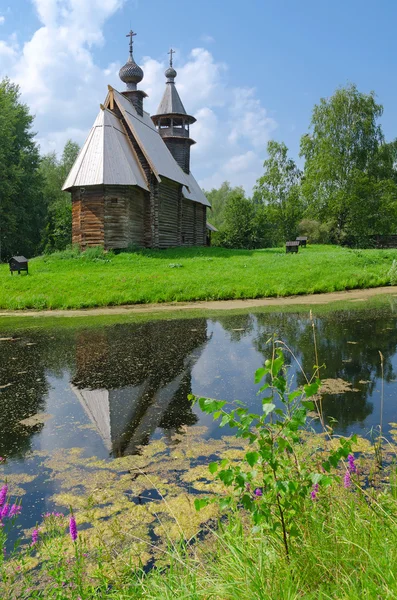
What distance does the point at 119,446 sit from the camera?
3.97m

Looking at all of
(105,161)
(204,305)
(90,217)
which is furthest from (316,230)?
(204,305)

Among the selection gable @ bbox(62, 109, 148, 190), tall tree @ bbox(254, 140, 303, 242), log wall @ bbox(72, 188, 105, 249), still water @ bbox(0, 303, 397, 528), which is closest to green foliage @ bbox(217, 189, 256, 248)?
tall tree @ bbox(254, 140, 303, 242)

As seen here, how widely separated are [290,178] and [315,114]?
5.86 metres

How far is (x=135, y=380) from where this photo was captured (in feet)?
19.8

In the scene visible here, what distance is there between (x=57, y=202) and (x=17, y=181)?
992cm

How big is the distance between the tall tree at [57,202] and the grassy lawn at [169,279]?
564 inches

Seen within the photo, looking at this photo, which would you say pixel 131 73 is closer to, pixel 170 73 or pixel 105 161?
pixel 170 73

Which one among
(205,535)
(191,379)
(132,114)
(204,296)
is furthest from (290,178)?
(205,535)

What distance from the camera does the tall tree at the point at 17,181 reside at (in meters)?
34.1

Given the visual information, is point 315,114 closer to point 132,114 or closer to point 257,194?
point 257,194

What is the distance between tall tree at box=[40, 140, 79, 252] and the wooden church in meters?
9.98

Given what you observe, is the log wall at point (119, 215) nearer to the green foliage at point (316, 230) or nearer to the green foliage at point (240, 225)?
the green foliage at point (240, 225)

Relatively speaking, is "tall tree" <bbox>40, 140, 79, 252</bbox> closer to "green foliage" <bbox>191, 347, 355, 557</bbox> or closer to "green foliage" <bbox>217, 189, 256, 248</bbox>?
"green foliage" <bbox>217, 189, 256, 248</bbox>

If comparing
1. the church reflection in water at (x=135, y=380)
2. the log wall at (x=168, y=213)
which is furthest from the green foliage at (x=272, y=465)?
the log wall at (x=168, y=213)
